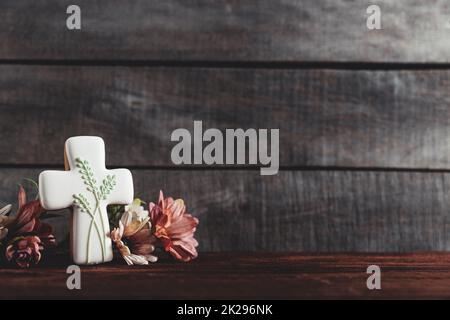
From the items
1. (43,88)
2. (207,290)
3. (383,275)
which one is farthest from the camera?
(43,88)

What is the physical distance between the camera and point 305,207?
1.27 m

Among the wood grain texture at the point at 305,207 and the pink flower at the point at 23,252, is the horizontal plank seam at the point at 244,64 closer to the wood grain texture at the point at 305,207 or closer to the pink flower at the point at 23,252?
the wood grain texture at the point at 305,207

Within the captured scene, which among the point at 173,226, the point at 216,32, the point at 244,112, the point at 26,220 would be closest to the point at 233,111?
the point at 244,112

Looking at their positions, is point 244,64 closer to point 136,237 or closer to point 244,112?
point 244,112

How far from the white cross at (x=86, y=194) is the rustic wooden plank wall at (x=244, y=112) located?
30 cm

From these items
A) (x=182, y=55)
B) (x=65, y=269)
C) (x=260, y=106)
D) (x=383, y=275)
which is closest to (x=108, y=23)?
(x=182, y=55)

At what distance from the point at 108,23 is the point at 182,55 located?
0.50 ft

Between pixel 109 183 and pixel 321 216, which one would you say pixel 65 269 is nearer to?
pixel 109 183

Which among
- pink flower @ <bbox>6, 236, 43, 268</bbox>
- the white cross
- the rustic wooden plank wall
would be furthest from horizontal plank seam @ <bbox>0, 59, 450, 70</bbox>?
pink flower @ <bbox>6, 236, 43, 268</bbox>

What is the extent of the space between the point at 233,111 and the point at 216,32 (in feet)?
0.51

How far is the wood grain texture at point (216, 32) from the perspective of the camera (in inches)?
49.9

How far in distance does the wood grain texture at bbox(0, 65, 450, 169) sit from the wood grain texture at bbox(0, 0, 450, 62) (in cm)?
3

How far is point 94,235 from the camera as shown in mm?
926

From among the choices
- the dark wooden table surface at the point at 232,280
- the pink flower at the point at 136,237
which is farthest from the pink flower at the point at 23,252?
the pink flower at the point at 136,237
